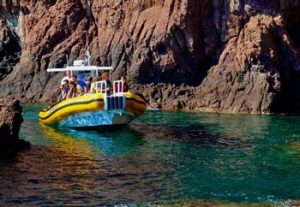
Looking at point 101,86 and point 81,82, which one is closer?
point 101,86

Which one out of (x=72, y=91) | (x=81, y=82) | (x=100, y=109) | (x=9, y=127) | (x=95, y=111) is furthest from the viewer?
(x=81, y=82)

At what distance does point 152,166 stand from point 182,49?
34.0 m

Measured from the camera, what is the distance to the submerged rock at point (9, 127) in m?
24.3

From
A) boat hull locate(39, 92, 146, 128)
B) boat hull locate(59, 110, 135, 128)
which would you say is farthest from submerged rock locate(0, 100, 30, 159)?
boat hull locate(59, 110, 135, 128)

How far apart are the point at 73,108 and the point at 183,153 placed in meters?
10.1

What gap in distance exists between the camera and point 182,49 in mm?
56625

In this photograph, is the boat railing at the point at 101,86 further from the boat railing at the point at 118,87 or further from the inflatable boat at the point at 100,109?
the boat railing at the point at 118,87

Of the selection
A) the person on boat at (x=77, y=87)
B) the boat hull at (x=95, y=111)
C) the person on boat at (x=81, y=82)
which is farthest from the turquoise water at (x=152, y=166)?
the person on boat at (x=81, y=82)

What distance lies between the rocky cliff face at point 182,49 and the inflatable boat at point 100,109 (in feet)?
56.9

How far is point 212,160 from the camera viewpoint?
82.6ft

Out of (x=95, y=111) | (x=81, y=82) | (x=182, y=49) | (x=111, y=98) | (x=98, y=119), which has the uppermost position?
(x=182, y=49)

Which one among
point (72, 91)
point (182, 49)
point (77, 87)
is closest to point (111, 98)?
point (77, 87)

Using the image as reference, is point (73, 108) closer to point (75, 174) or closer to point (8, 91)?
point (75, 174)

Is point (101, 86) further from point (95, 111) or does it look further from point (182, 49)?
point (182, 49)
